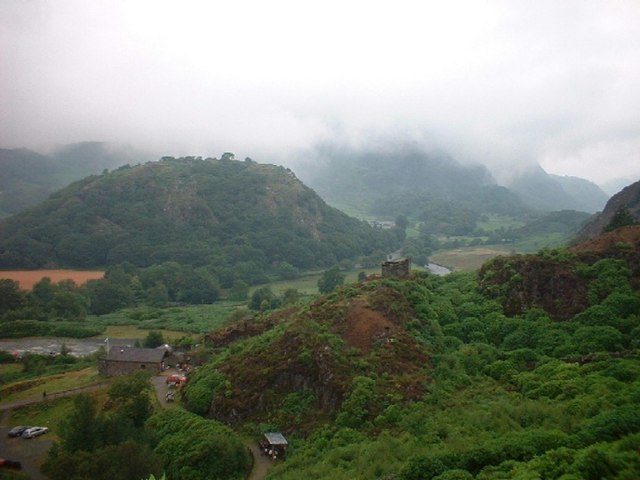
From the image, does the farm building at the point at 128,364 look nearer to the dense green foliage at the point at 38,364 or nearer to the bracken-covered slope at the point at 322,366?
the dense green foliage at the point at 38,364

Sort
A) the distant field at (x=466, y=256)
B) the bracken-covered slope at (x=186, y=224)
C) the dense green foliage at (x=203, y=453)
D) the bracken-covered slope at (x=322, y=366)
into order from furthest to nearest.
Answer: the bracken-covered slope at (x=186, y=224) → the distant field at (x=466, y=256) → the bracken-covered slope at (x=322, y=366) → the dense green foliage at (x=203, y=453)

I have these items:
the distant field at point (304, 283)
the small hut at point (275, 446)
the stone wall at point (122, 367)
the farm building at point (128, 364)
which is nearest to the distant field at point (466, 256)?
the distant field at point (304, 283)

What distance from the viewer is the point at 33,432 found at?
33312 mm

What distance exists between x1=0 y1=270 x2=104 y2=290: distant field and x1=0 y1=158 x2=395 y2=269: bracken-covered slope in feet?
15.3

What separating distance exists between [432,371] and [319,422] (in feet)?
23.7

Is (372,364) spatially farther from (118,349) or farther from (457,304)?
(118,349)

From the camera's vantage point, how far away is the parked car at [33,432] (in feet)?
108

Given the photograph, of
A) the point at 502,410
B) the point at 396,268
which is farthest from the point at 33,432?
the point at 502,410

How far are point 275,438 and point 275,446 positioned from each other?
42 cm

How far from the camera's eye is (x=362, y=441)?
2386 cm

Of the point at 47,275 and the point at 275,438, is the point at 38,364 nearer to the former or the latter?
the point at 275,438

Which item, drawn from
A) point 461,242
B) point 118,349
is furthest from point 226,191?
point 118,349

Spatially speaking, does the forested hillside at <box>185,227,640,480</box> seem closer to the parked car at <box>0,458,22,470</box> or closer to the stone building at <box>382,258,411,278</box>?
the stone building at <box>382,258,411,278</box>

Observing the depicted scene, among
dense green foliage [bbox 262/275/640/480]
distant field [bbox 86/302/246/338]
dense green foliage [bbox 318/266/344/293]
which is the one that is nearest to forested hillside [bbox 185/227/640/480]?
dense green foliage [bbox 262/275/640/480]
